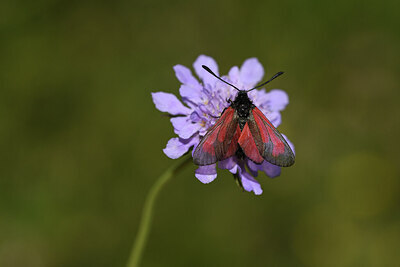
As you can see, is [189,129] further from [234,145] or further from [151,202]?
[151,202]

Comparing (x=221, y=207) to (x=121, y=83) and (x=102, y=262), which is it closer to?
(x=102, y=262)

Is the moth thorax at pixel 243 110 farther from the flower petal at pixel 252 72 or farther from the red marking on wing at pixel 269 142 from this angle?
the flower petal at pixel 252 72

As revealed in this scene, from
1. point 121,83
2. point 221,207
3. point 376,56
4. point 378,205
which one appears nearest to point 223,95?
point 221,207

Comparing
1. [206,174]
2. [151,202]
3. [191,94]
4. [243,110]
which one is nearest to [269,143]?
[243,110]

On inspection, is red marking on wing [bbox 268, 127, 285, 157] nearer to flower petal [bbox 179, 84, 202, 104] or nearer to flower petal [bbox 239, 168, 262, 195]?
flower petal [bbox 239, 168, 262, 195]

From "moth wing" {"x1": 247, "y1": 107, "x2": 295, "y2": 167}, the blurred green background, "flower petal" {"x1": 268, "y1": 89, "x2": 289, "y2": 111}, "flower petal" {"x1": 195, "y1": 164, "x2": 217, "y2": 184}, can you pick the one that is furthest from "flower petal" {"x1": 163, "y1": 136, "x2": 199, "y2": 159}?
the blurred green background

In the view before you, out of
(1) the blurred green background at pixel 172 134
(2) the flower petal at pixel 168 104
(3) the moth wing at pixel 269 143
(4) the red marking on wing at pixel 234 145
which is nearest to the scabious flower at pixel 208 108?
(2) the flower petal at pixel 168 104
